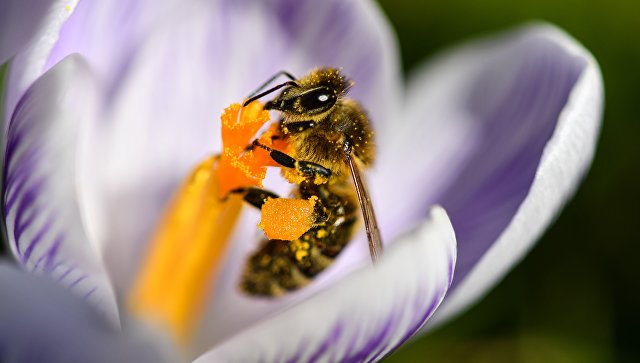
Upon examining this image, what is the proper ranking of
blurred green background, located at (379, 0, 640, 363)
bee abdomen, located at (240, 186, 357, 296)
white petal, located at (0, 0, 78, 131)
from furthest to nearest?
blurred green background, located at (379, 0, 640, 363) < bee abdomen, located at (240, 186, 357, 296) < white petal, located at (0, 0, 78, 131)

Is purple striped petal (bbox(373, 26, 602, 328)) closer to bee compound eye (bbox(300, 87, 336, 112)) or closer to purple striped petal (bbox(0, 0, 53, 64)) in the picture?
bee compound eye (bbox(300, 87, 336, 112))

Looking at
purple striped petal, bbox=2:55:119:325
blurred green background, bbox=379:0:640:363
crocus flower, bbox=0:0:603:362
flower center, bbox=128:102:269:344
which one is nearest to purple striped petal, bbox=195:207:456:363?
crocus flower, bbox=0:0:603:362

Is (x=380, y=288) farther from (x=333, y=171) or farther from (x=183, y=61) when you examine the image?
(x=183, y=61)

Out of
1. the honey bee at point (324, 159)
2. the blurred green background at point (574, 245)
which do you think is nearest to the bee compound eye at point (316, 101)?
the honey bee at point (324, 159)

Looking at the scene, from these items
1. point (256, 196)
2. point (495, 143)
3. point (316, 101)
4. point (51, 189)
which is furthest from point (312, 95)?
point (495, 143)

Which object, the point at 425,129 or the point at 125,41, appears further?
the point at 425,129

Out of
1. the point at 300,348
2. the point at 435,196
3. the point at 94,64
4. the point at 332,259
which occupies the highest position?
the point at 94,64

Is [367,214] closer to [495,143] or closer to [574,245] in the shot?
[495,143]

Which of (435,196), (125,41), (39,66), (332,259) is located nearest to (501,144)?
(435,196)
